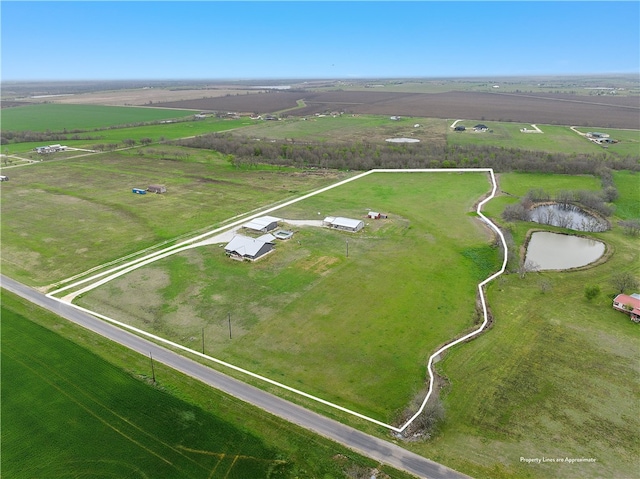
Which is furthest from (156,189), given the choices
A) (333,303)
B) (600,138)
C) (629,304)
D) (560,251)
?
(600,138)

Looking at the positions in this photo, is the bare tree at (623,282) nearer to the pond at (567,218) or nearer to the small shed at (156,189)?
the pond at (567,218)

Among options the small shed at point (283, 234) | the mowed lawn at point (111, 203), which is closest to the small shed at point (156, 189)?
the mowed lawn at point (111, 203)

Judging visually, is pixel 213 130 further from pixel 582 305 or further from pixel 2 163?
pixel 582 305

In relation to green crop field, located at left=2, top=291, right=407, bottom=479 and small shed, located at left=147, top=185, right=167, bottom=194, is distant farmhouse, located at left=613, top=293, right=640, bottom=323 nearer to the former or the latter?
green crop field, located at left=2, top=291, right=407, bottom=479

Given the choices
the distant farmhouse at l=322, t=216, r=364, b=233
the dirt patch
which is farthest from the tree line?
Answer: the dirt patch

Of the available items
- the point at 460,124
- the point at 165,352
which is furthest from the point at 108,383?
the point at 460,124

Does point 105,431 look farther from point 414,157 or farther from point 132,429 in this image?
point 414,157
